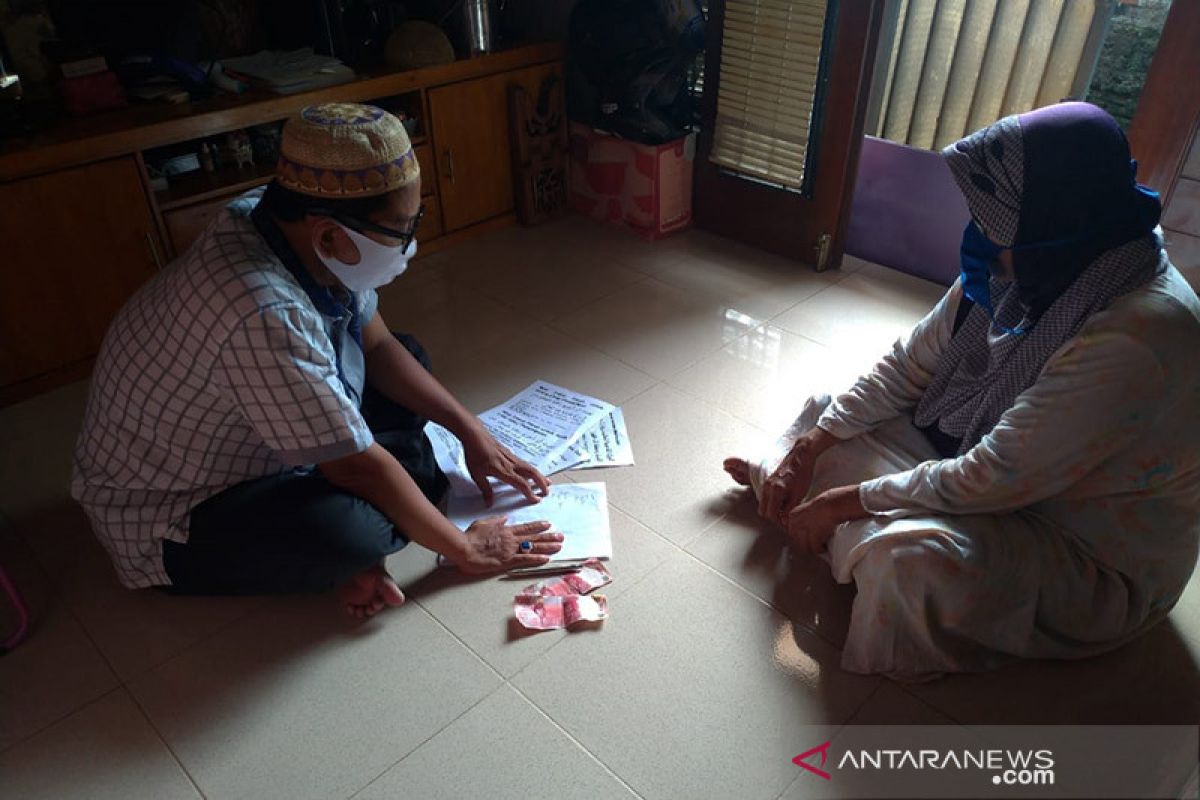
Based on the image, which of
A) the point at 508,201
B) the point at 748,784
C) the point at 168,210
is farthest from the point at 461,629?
the point at 508,201

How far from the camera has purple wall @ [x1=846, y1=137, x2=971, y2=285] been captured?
2.61 meters

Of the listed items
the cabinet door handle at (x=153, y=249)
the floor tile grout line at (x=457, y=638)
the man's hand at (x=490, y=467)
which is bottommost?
the floor tile grout line at (x=457, y=638)

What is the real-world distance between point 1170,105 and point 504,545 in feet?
6.38

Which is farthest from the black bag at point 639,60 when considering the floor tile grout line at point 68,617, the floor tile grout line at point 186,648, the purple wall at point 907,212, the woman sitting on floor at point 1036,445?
the floor tile grout line at point 68,617

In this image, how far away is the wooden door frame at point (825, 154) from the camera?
2441 mm

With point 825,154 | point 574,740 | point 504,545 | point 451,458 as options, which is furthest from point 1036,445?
point 825,154

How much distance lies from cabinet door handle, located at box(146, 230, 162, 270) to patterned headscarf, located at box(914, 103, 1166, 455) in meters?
2.01

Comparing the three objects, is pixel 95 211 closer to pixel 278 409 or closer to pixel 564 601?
pixel 278 409

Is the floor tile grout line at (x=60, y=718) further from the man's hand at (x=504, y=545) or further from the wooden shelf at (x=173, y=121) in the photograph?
Result: the wooden shelf at (x=173, y=121)

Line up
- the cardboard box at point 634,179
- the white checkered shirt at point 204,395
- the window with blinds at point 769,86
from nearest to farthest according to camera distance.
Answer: the white checkered shirt at point 204,395 → the window with blinds at point 769,86 → the cardboard box at point 634,179

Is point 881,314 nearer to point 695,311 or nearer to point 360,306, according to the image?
point 695,311

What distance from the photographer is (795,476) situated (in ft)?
5.26

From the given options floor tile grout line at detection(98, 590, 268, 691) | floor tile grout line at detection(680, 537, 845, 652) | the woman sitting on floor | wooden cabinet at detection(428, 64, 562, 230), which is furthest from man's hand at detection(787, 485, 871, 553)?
wooden cabinet at detection(428, 64, 562, 230)

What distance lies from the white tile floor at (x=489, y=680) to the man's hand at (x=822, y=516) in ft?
0.41
